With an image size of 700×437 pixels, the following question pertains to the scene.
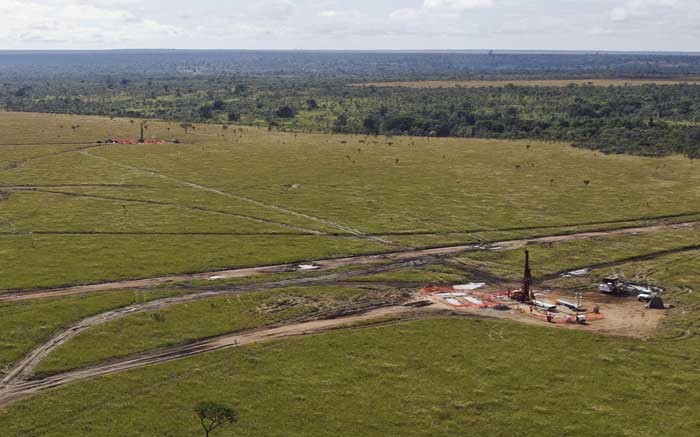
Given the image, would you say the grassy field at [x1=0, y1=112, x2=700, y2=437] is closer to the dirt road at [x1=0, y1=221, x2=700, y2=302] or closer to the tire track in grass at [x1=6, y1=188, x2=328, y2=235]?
the tire track in grass at [x1=6, y1=188, x2=328, y2=235]

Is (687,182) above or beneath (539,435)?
above

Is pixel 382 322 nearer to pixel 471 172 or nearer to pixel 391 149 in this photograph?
pixel 471 172

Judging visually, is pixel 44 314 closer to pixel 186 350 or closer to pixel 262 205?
pixel 186 350

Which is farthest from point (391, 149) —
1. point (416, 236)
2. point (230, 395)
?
point (230, 395)

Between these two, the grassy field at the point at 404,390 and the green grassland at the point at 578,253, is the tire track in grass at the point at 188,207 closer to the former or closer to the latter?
the green grassland at the point at 578,253

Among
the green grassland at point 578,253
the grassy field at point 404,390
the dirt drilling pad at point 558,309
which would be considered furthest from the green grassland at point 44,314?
the green grassland at point 578,253
